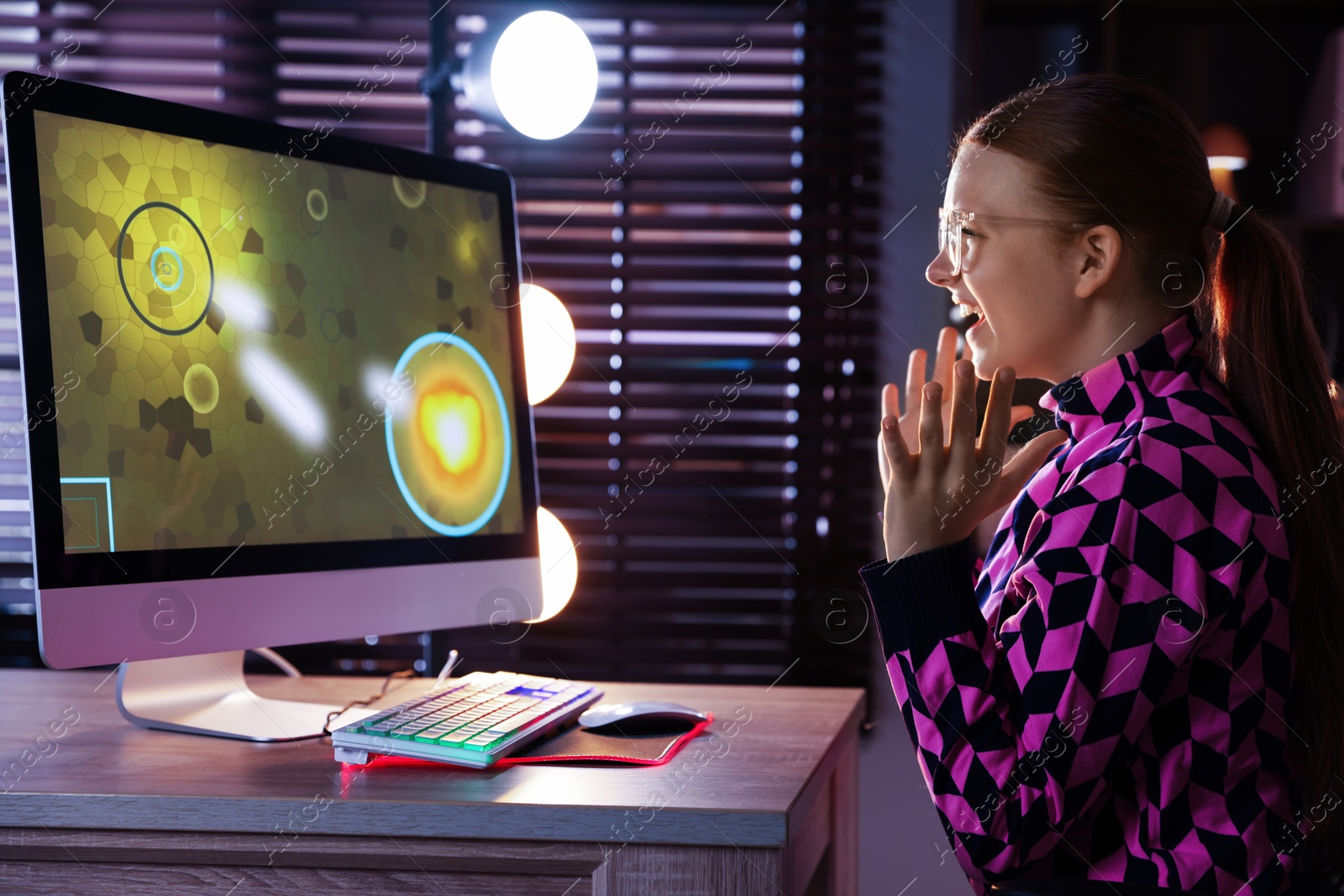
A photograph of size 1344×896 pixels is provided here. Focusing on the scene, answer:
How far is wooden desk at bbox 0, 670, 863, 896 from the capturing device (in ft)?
2.73

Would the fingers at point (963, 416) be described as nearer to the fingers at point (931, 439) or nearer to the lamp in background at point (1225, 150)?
the fingers at point (931, 439)

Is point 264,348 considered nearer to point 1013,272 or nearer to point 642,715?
point 642,715

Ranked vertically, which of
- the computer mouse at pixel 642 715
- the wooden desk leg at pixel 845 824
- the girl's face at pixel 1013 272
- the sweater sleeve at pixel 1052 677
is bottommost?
the wooden desk leg at pixel 845 824

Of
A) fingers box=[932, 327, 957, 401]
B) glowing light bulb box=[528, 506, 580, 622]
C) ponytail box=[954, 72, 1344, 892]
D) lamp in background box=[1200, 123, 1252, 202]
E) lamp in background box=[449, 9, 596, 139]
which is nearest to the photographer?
ponytail box=[954, 72, 1344, 892]

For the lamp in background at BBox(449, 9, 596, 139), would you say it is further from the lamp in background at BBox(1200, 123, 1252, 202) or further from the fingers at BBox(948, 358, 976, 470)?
the lamp in background at BBox(1200, 123, 1252, 202)

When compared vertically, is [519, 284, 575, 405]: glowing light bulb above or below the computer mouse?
above

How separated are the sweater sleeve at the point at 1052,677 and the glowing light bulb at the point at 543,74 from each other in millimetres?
990

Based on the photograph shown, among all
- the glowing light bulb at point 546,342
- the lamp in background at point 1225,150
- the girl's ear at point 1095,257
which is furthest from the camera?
the lamp in background at point 1225,150

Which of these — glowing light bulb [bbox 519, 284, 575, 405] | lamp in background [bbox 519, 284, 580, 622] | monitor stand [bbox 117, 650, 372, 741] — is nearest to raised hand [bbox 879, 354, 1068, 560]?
monitor stand [bbox 117, 650, 372, 741]

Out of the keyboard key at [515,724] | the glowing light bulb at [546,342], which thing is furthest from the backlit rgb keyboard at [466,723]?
Result: the glowing light bulb at [546,342]

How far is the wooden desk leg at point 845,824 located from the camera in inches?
50.2

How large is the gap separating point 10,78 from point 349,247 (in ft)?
1.15

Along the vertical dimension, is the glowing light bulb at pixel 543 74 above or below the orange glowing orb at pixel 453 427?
above

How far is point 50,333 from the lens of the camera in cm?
95
